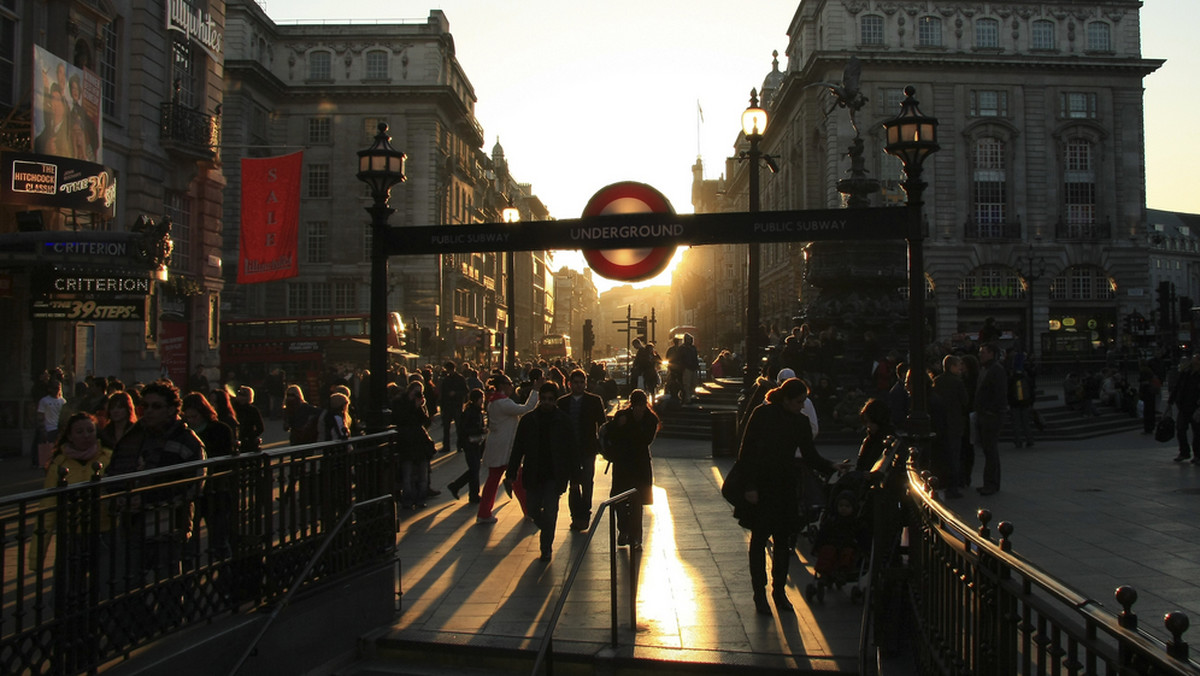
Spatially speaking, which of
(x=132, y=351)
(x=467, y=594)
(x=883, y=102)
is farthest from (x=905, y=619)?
(x=883, y=102)

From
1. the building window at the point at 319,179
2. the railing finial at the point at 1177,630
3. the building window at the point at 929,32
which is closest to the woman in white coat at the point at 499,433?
the railing finial at the point at 1177,630

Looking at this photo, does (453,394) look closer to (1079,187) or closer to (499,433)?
(499,433)

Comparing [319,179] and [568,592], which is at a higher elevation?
[319,179]

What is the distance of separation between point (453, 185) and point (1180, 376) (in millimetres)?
52405

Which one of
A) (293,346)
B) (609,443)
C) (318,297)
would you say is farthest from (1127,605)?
(318,297)

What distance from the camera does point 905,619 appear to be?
19.9ft

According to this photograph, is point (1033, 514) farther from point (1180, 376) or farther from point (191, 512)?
point (191, 512)

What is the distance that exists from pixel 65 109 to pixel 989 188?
4935 centimetres

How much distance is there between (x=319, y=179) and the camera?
56.3 m

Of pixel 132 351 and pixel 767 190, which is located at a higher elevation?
pixel 767 190

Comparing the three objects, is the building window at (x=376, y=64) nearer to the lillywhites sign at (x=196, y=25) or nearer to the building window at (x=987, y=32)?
the lillywhites sign at (x=196, y=25)

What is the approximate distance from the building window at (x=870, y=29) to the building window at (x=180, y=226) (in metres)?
40.7

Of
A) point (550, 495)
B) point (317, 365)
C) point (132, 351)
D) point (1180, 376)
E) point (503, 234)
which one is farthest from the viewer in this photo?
point (317, 365)

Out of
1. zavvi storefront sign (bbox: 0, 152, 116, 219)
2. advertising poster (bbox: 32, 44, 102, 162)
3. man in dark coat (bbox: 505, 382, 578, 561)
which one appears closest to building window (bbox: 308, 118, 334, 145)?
advertising poster (bbox: 32, 44, 102, 162)
